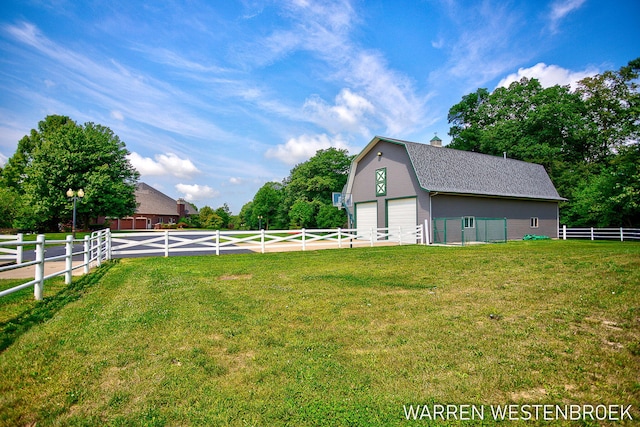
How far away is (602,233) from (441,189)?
57.4 ft

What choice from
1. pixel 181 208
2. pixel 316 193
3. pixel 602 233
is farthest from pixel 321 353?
pixel 181 208

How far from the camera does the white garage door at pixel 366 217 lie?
80.1ft

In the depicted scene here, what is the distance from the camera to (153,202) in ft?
204

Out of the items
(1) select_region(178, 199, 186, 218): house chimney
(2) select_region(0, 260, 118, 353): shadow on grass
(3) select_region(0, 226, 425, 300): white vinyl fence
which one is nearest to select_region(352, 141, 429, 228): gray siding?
(3) select_region(0, 226, 425, 300): white vinyl fence

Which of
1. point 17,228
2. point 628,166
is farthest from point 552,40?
point 17,228

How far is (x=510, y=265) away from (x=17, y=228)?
140 ft

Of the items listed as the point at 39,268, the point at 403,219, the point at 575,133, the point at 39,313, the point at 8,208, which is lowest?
the point at 39,313

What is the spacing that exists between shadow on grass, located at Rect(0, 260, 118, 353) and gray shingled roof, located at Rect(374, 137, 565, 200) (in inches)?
684

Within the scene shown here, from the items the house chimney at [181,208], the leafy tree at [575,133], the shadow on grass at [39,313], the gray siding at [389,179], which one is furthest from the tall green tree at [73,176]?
the leafy tree at [575,133]

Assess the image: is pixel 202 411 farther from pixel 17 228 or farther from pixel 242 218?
pixel 242 218

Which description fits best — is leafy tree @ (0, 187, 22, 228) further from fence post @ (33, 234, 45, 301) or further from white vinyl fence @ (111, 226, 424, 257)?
fence post @ (33, 234, 45, 301)

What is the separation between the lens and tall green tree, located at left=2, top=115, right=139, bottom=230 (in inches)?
1337

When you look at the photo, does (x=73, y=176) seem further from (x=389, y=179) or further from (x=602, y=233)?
(x=602, y=233)

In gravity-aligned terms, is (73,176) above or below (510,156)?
below
